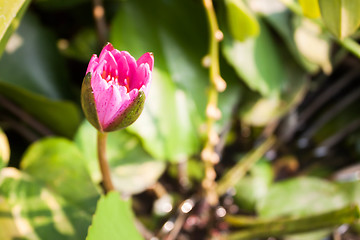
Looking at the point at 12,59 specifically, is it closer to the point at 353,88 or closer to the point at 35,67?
A: the point at 35,67

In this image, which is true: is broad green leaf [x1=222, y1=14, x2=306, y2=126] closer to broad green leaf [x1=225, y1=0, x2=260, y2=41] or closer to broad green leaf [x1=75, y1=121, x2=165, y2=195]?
broad green leaf [x1=225, y1=0, x2=260, y2=41]

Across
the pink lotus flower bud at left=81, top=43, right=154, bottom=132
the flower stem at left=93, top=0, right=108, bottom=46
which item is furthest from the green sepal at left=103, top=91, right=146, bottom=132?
the flower stem at left=93, top=0, right=108, bottom=46

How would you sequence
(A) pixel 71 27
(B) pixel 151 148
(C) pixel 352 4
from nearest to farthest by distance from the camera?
1. (C) pixel 352 4
2. (B) pixel 151 148
3. (A) pixel 71 27

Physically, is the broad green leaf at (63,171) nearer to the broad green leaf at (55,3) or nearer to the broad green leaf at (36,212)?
the broad green leaf at (36,212)

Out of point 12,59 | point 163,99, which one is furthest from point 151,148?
point 12,59

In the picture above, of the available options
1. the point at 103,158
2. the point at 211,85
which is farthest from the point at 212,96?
the point at 103,158

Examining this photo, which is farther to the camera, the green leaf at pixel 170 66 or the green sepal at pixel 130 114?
the green leaf at pixel 170 66

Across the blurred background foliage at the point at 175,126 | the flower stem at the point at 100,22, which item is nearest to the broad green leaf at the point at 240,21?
the blurred background foliage at the point at 175,126
